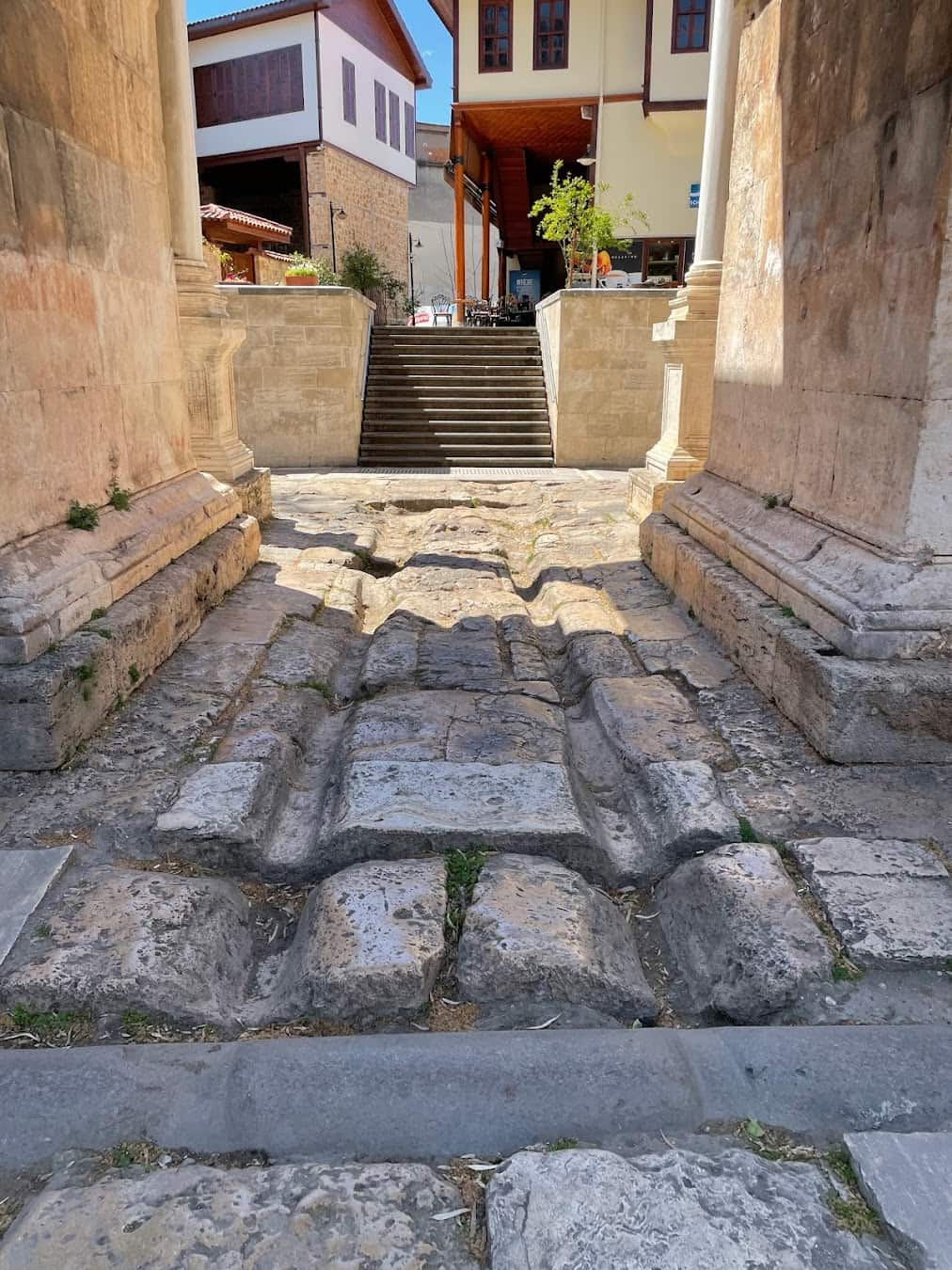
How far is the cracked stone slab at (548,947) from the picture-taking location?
1924mm

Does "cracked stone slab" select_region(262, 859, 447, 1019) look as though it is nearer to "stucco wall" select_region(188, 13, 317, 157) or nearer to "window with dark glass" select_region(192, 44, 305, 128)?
"stucco wall" select_region(188, 13, 317, 157)

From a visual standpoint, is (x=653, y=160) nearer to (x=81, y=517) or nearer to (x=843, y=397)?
(x=843, y=397)

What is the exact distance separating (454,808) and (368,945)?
0.64m

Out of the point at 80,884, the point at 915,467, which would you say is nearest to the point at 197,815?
the point at 80,884

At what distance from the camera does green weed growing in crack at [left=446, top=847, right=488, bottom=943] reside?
214cm

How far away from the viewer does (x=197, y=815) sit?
2525mm

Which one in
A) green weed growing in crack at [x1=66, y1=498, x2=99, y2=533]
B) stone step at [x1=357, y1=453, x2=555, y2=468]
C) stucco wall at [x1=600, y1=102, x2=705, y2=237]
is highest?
stucco wall at [x1=600, y1=102, x2=705, y2=237]

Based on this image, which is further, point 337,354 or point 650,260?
point 650,260

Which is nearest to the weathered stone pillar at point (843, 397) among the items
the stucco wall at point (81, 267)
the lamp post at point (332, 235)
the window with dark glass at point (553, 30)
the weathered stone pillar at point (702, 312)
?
the weathered stone pillar at point (702, 312)

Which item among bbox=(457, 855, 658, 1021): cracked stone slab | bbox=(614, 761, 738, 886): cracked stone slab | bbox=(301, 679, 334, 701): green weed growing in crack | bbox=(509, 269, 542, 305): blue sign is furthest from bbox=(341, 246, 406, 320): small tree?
bbox=(457, 855, 658, 1021): cracked stone slab

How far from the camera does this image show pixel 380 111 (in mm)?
24047

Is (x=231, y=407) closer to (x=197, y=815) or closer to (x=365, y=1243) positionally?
(x=197, y=815)

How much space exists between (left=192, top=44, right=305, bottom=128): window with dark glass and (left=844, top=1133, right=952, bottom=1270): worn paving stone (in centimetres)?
2447

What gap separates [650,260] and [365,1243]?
734 inches
